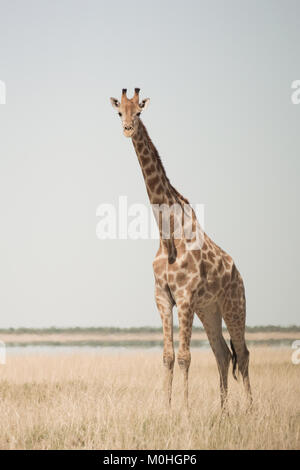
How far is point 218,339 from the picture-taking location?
11.4 meters

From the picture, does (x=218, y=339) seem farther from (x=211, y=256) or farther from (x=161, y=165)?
(x=161, y=165)

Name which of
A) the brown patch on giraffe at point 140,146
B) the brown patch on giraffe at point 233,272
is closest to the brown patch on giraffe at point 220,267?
the brown patch on giraffe at point 233,272

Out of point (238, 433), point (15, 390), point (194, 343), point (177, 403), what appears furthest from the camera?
point (194, 343)

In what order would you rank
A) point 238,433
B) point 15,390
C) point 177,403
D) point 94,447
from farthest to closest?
point 15,390 < point 177,403 < point 238,433 < point 94,447

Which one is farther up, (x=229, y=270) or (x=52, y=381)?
(x=229, y=270)

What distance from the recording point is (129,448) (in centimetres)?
813

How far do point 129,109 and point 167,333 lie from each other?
3.57 metres

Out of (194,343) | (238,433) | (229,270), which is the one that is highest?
(229,270)

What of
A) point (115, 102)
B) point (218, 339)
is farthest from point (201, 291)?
point (115, 102)

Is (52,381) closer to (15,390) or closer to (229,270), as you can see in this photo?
(15,390)

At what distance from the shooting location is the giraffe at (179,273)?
971cm

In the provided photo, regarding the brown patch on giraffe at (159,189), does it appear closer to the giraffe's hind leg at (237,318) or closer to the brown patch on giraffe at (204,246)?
the brown patch on giraffe at (204,246)
